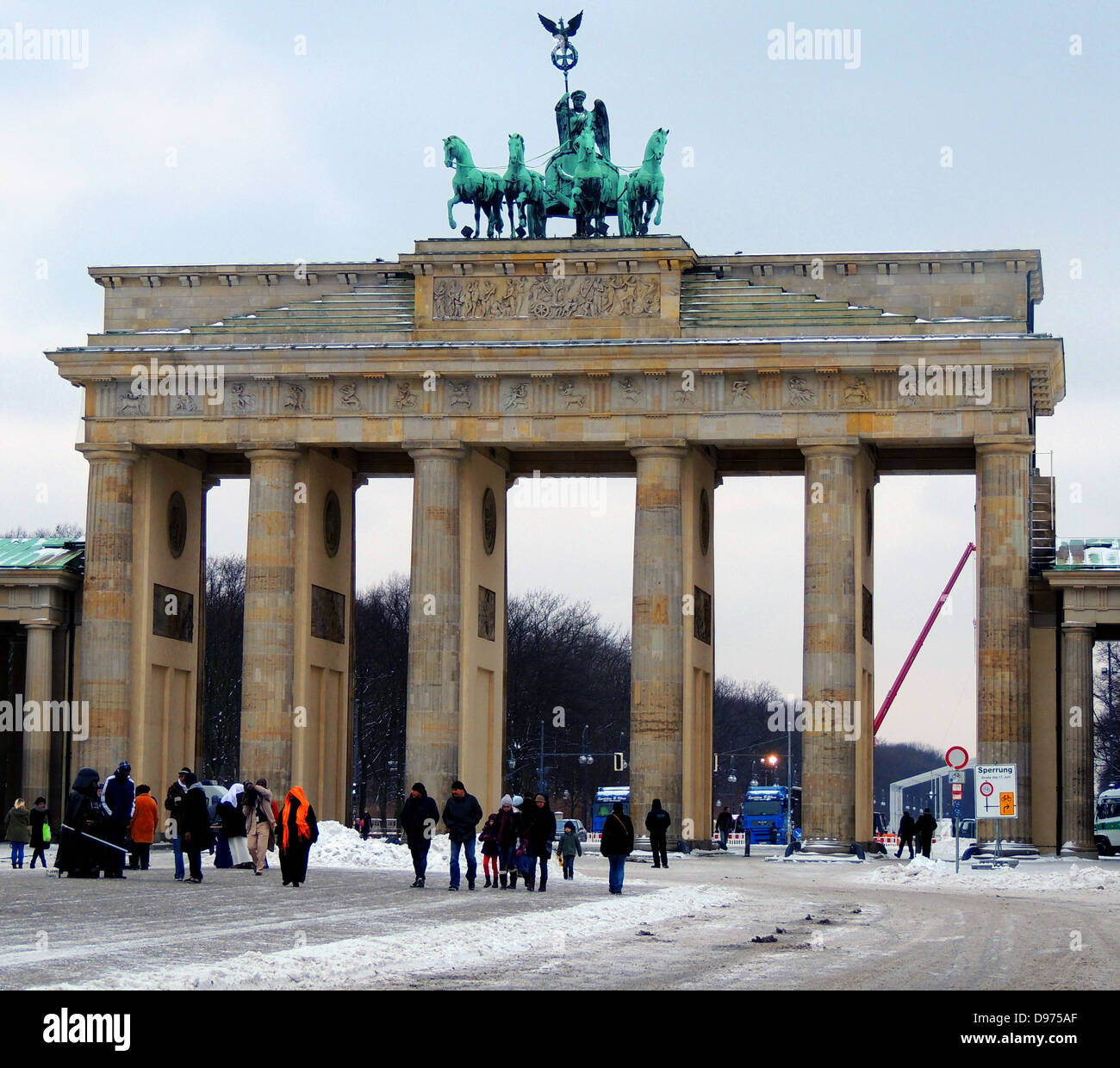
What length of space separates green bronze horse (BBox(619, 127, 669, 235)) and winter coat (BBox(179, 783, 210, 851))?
3104cm

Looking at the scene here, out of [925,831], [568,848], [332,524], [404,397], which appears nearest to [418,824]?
[568,848]

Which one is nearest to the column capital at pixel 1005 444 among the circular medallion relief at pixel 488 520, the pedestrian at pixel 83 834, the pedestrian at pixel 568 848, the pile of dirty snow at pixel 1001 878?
the pile of dirty snow at pixel 1001 878

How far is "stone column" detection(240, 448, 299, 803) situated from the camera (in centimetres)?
6306

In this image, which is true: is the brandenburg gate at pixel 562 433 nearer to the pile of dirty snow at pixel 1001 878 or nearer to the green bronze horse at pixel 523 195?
the green bronze horse at pixel 523 195

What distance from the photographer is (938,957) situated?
23.4 metres

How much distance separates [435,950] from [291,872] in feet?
43.2

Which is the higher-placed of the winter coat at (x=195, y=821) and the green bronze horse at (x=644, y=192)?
the green bronze horse at (x=644, y=192)

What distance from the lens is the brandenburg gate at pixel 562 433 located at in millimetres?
60875

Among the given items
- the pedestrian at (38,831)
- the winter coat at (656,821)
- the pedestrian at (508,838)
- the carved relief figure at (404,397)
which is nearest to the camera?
the pedestrian at (508,838)

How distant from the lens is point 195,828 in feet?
120

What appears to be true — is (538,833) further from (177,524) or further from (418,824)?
(177,524)

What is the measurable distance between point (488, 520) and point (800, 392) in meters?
11.1

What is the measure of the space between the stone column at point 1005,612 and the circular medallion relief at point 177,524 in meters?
24.5

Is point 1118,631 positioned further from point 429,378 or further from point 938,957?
point 938,957
